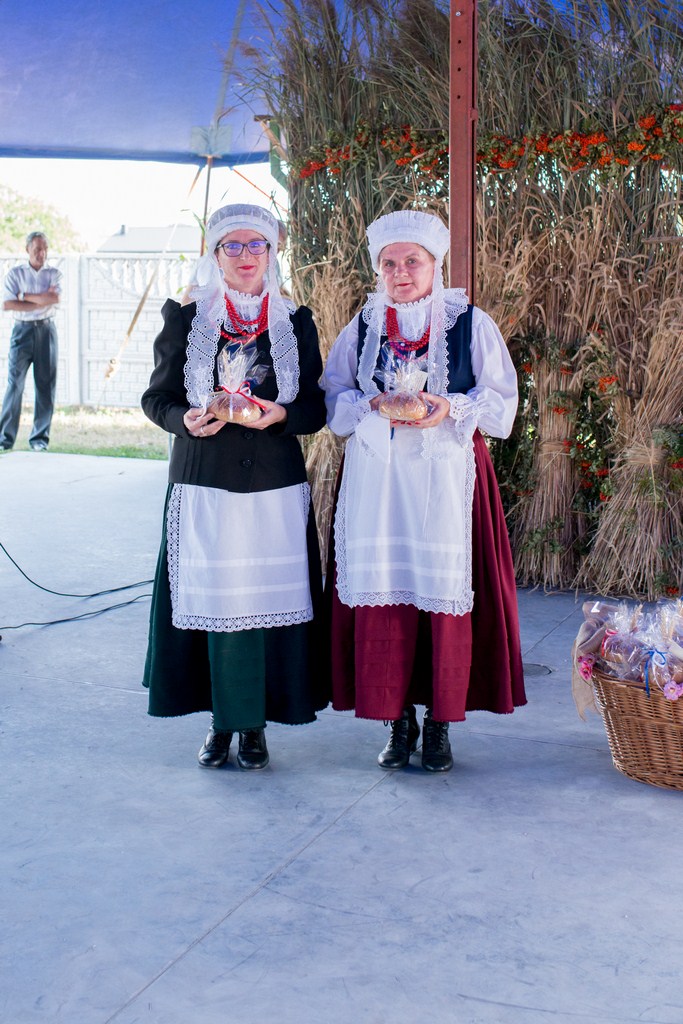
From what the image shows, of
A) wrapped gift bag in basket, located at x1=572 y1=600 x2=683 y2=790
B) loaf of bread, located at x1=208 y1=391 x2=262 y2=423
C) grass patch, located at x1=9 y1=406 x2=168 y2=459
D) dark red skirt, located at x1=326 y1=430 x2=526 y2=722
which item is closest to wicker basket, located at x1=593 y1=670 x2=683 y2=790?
wrapped gift bag in basket, located at x1=572 y1=600 x2=683 y2=790

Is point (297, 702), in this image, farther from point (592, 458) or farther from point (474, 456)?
point (592, 458)

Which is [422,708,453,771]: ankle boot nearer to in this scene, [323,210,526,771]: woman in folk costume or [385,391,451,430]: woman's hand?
[323,210,526,771]: woman in folk costume

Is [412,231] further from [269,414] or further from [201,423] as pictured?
[201,423]

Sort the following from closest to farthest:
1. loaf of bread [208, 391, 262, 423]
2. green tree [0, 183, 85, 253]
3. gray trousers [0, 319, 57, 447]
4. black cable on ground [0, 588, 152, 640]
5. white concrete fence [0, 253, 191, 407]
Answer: loaf of bread [208, 391, 262, 423]
black cable on ground [0, 588, 152, 640]
gray trousers [0, 319, 57, 447]
white concrete fence [0, 253, 191, 407]
green tree [0, 183, 85, 253]

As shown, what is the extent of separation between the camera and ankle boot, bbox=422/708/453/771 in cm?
304

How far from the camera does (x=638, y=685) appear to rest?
2.90 m

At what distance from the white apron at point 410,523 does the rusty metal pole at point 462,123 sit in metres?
1.18

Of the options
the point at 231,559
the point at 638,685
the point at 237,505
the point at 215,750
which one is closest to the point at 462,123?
the point at 237,505

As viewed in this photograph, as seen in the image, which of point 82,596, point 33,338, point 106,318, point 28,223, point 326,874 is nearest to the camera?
point 326,874

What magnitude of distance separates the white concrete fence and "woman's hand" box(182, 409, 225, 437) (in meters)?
10.3

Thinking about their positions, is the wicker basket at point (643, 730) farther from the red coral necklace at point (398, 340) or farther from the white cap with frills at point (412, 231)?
the white cap with frills at point (412, 231)

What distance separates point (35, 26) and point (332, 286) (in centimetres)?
216

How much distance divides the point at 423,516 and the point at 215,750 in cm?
89

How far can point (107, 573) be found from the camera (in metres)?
5.44
